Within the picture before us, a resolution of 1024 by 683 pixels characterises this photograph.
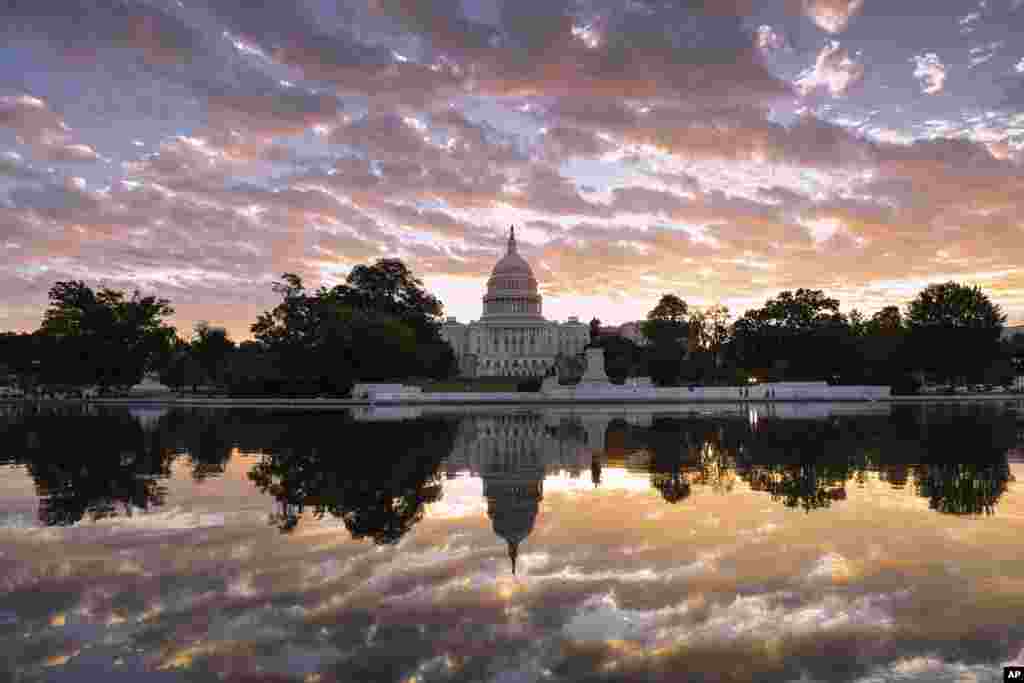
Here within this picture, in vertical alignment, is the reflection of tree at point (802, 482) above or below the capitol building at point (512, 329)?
below

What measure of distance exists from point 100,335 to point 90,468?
72.1 metres

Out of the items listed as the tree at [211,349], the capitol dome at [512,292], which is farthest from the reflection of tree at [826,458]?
the capitol dome at [512,292]

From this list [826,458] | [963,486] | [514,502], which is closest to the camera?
[514,502]

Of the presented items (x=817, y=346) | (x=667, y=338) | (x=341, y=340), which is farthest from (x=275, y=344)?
(x=817, y=346)

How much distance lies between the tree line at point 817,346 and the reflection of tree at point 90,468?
56.2 m

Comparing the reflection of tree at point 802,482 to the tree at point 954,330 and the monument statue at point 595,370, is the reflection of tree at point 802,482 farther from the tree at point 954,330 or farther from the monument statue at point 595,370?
the tree at point 954,330

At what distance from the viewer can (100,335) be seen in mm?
84438

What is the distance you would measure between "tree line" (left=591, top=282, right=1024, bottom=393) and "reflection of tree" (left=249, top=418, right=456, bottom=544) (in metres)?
55.6

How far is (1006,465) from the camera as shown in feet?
63.4

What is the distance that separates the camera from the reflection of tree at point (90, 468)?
46.1 ft

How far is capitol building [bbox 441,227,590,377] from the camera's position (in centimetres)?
16550

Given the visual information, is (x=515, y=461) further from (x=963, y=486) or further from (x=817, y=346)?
(x=817, y=346)

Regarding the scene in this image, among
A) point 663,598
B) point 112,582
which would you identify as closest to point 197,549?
point 112,582

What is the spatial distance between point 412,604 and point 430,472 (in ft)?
34.0
